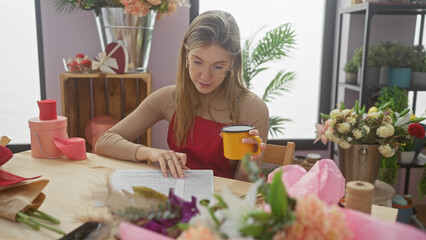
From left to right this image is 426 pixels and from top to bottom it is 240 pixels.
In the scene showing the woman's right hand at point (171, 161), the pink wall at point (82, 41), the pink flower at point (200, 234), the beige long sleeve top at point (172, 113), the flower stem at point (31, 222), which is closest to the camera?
the pink flower at point (200, 234)

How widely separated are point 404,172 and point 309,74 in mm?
1046

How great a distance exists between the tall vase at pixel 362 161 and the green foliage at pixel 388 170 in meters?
0.55

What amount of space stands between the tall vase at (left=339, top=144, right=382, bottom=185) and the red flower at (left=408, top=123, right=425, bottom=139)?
0.16 m

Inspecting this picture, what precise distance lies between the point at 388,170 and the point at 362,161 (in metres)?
0.67

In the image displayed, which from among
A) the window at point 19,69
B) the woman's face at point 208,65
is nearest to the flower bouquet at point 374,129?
the woman's face at point 208,65

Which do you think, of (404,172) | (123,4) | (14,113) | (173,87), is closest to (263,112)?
(173,87)

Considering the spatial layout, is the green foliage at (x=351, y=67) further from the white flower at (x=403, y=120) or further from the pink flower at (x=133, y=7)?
the pink flower at (x=133, y=7)

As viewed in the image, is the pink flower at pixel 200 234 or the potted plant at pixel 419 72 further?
the potted plant at pixel 419 72

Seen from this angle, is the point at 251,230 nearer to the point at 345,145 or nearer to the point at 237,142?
the point at 237,142

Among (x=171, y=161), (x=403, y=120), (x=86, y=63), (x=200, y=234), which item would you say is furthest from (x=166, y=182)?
(x=86, y=63)

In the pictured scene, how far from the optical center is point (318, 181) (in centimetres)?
67

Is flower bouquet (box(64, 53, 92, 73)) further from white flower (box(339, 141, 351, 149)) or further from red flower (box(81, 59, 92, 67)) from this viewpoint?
white flower (box(339, 141, 351, 149))

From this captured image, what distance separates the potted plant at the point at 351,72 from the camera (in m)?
2.61

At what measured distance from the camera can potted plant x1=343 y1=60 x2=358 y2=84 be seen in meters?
2.61
